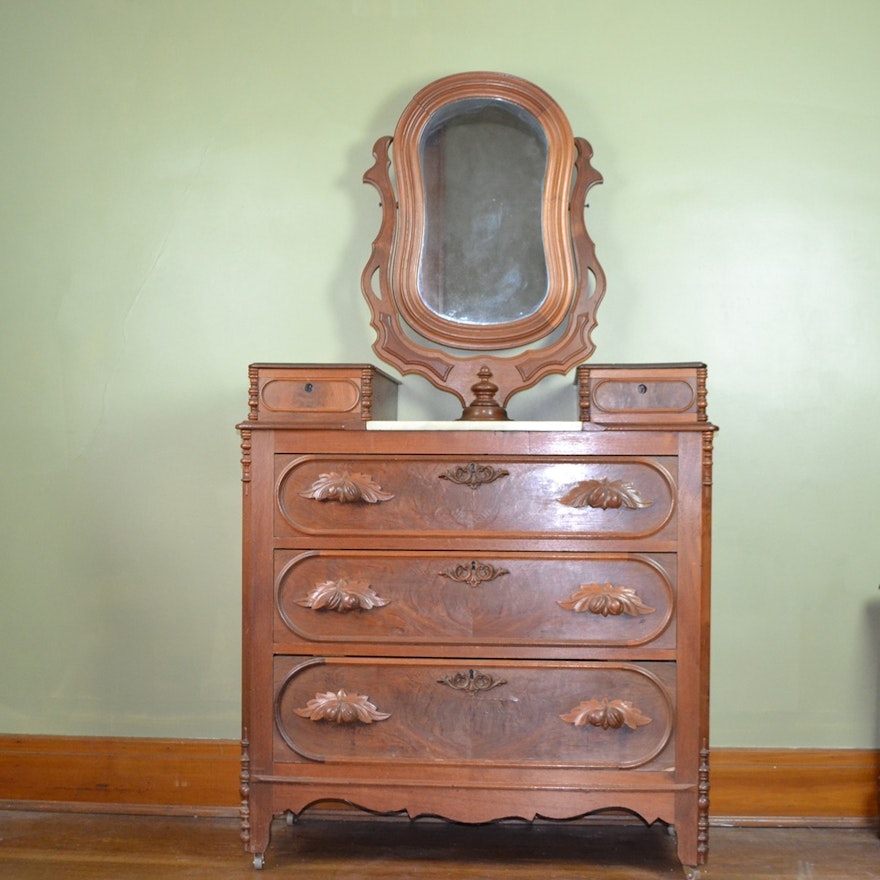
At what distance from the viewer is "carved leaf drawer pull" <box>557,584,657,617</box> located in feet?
7.47

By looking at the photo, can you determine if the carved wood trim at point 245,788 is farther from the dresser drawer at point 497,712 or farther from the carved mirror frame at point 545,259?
the carved mirror frame at point 545,259

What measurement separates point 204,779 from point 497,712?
1.06 meters

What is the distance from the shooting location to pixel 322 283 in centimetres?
292

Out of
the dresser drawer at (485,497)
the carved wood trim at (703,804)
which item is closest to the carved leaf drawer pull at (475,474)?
the dresser drawer at (485,497)

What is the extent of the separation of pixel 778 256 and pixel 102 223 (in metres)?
2.04

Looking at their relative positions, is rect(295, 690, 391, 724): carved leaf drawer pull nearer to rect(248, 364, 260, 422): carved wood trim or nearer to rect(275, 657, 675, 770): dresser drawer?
rect(275, 657, 675, 770): dresser drawer

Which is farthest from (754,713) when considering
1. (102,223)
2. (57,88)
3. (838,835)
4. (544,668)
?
(57,88)

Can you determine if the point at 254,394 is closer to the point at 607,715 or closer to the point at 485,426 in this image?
the point at 485,426

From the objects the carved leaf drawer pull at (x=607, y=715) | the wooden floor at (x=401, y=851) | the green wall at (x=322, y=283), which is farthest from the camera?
the green wall at (x=322, y=283)

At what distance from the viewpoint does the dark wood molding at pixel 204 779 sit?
277cm

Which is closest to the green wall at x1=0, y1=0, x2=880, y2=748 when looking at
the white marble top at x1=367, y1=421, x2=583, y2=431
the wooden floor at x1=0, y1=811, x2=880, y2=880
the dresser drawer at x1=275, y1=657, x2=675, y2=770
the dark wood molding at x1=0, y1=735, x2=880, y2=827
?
the dark wood molding at x1=0, y1=735, x2=880, y2=827

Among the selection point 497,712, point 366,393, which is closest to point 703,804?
point 497,712

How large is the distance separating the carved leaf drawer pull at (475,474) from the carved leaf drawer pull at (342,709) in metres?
0.57

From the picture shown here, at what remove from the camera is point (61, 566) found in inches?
116
